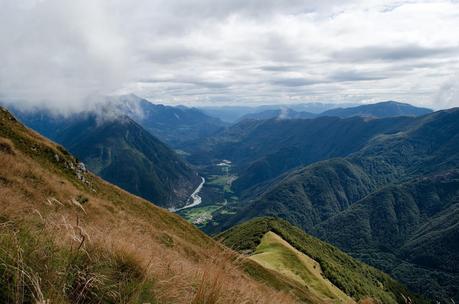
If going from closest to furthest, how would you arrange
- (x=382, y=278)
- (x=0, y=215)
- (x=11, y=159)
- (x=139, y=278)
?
1. (x=139, y=278)
2. (x=0, y=215)
3. (x=11, y=159)
4. (x=382, y=278)

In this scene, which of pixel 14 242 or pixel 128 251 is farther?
pixel 128 251

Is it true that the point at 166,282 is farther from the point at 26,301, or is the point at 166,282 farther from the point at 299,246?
the point at 299,246

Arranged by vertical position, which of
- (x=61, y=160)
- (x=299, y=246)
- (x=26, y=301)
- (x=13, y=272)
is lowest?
(x=299, y=246)

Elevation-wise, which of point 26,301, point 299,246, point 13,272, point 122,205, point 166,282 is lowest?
point 299,246

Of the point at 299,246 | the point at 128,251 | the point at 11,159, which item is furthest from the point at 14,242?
the point at 299,246

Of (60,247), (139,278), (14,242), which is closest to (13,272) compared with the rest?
(14,242)

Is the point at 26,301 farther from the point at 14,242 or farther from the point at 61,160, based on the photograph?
the point at 61,160

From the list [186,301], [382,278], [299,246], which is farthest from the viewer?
[382,278]

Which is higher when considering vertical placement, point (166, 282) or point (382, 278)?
point (166, 282)

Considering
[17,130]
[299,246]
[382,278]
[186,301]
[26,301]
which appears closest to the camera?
[26,301]
